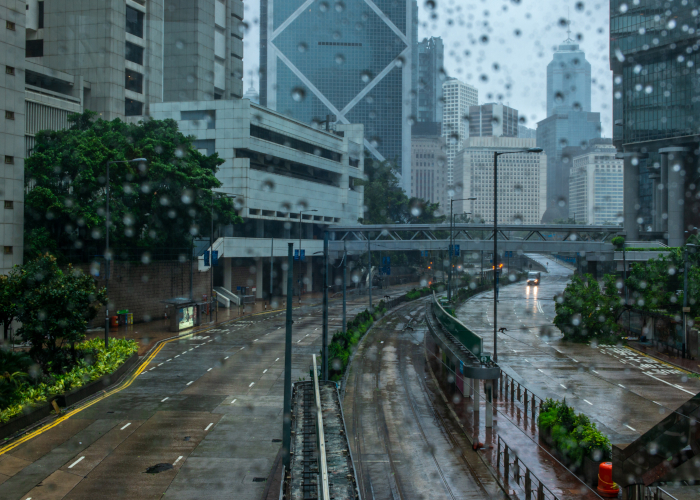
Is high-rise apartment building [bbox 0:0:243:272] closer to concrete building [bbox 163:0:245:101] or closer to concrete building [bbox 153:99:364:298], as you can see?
concrete building [bbox 163:0:245:101]

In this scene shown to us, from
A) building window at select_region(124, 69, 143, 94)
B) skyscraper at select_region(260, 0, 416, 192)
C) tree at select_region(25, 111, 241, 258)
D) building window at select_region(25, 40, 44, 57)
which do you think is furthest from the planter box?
skyscraper at select_region(260, 0, 416, 192)

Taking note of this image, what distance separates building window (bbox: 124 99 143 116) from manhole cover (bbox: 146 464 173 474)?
5482 centimetres

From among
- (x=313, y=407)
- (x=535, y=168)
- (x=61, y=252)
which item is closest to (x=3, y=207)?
(x=61, y=252)

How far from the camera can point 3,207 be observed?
1371 inches

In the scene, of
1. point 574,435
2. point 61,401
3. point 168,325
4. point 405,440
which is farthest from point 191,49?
point 574,435

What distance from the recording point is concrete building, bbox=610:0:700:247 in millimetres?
72438

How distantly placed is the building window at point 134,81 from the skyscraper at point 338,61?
4562 inches

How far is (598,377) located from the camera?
27.4 meters

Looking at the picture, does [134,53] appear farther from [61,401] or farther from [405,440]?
[405,440]

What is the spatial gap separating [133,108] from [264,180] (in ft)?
51.7

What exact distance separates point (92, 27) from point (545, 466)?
58.3 m

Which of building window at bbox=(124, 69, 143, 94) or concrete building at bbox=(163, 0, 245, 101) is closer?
building window at bbox=(124, 69, 143, 94)

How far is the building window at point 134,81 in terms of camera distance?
6350 centimetres

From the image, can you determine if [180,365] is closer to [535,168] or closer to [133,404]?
[133,404]
